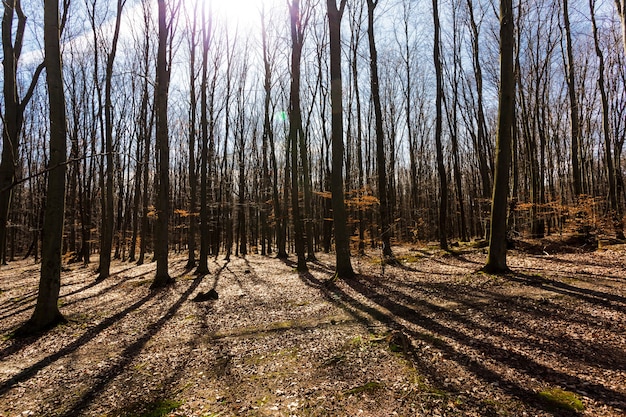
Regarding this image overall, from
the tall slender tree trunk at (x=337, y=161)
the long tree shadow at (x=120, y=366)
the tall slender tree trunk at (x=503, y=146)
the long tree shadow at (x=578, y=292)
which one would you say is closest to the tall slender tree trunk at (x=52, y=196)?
the long tree shadow at (x=120, y=366)

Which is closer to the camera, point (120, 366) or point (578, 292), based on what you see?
point (120, 366)

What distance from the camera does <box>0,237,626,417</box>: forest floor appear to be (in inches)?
131

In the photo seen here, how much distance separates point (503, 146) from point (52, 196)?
32.6 ft

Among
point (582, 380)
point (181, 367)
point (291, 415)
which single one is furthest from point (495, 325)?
point (181, 367)

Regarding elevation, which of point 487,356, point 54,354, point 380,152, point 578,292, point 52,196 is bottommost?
point 54,354

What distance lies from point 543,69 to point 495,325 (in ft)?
65.1

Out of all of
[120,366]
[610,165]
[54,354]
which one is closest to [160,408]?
[120,366]

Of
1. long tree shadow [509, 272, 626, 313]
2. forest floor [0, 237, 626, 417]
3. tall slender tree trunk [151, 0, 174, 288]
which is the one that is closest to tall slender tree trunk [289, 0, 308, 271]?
forest floor [0, 237, 626, 417]

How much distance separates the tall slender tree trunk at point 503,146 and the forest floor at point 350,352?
769 mm

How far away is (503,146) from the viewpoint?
791 cm

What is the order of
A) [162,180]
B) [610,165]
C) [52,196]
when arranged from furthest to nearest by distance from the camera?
[610,165], [162,180], [52,196]

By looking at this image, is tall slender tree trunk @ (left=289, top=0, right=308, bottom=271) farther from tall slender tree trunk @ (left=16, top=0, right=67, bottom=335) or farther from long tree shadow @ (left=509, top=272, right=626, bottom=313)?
tall slender tree trunk @ (left=16, top=0, right=67, bottom=335)

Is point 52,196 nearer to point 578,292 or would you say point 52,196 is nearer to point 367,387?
point 367,387

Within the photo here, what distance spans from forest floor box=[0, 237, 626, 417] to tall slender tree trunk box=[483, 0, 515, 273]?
77 cm
